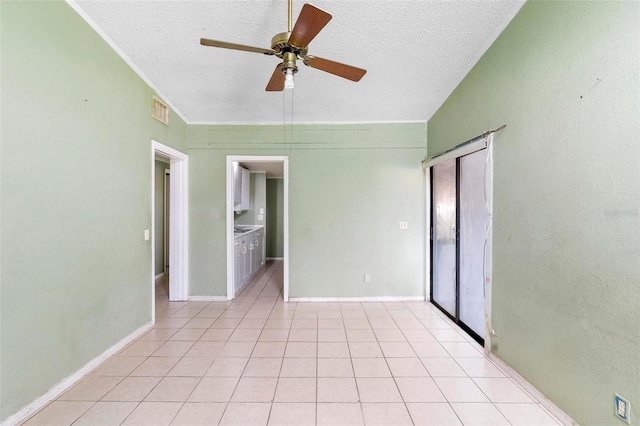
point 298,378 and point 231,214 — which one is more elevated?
point 231,214

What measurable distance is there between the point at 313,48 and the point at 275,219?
5.23 meters

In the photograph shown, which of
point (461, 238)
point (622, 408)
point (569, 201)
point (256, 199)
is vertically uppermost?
point (256, 199)

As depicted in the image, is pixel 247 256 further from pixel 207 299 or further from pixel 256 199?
pixel 256 199

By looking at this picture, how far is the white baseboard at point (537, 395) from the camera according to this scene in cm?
163

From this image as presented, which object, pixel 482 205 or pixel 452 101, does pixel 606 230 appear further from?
pixel 452 101

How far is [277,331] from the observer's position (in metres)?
2.87

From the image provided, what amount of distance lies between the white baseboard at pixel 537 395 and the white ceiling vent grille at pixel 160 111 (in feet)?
13.9

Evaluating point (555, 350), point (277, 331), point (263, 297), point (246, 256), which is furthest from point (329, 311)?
point (555, 350)

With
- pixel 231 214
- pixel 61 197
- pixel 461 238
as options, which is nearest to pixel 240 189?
pixel 231 214

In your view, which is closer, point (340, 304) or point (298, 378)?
point (298, 378)

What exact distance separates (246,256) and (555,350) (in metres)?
4.13

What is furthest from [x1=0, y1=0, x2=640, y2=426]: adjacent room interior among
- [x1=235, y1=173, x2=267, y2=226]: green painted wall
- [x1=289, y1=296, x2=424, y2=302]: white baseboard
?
[x1=235, y1=173, x2=267, y2=226]: green painted wall

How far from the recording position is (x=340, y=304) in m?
3.71

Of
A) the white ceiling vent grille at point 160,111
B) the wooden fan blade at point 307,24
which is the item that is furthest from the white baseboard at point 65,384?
the wooden fan blade at point 307,24
